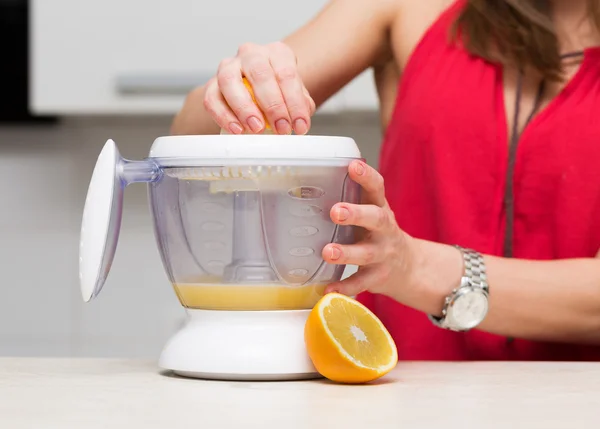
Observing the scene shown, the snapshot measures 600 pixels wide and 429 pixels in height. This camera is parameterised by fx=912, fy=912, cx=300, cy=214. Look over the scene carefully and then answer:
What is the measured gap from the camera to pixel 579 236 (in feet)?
3.64

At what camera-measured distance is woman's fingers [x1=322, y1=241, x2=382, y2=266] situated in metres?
0.74

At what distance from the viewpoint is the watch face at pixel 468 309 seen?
0.91 meters

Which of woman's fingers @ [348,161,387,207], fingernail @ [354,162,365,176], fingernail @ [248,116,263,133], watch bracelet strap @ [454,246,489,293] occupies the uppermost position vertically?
fingernail @ [248,116,263,133]

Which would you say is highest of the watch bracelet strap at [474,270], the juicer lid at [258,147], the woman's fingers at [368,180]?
the juicer lid at [258,147]

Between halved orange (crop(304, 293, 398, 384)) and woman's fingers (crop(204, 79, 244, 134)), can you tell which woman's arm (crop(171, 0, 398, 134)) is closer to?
woman's fingers (crop(204, 79, 244, 134))

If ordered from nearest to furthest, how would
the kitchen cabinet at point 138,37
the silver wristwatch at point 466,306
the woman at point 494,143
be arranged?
the silver wristwatch at point 466,306 → the woman at point 494,143 → the kitchen cabinet at point 138,37

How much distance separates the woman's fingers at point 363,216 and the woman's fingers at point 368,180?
0.01 meters

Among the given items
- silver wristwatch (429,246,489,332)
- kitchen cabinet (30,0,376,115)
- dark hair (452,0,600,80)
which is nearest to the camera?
silver wristwatch (429,246,489,332)

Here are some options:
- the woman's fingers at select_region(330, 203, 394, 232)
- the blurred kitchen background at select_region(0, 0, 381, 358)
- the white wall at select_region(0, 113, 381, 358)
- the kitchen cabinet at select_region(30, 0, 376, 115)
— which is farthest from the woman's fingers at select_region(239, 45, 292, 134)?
the white wall at select_region(0, 113, 381, 358)

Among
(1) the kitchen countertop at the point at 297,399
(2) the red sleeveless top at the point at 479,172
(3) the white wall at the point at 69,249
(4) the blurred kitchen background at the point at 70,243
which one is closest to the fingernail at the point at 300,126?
(1) the kitchen countertop at the point at 297,399

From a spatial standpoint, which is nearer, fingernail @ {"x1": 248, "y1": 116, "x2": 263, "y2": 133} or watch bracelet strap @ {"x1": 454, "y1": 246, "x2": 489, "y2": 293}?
fingernail @ {"x1": 248, "y1": 116, "x2": 263, "y2": 133}

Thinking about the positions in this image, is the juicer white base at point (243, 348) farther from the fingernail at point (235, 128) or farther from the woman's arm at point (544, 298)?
the woman's arm at point (544, 298)

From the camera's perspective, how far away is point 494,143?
3.75ft

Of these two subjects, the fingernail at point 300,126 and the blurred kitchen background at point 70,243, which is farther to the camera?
the blurred kitchen background at point 70,243
